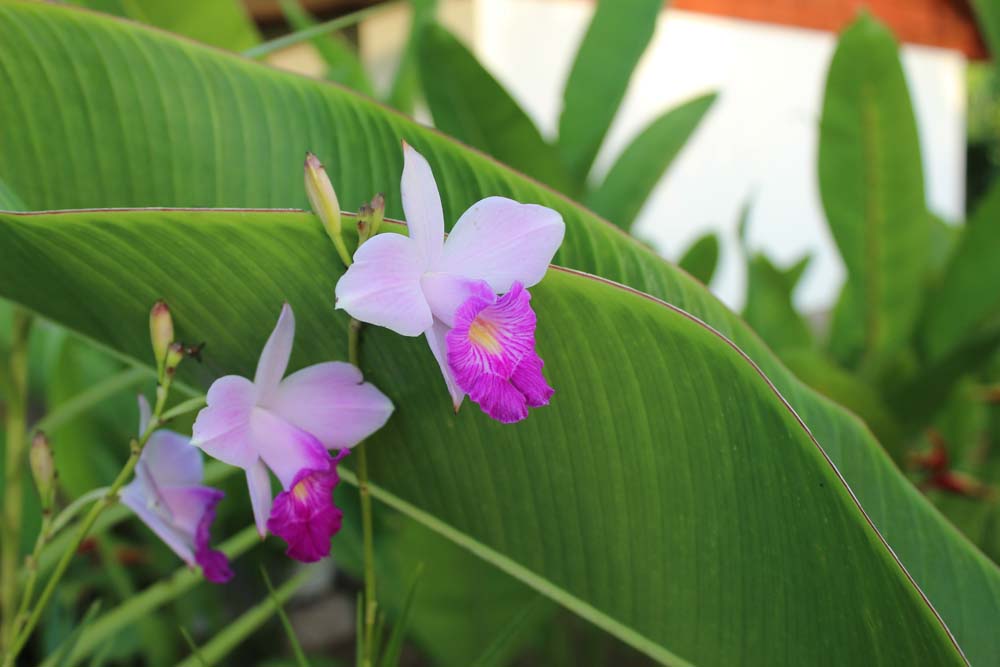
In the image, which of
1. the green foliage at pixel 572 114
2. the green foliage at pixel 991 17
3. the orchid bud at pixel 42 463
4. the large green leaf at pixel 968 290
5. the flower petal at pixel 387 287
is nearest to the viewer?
the flower petal at pixel 387 287

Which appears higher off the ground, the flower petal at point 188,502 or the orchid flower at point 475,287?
the orchid flower at point 475,287

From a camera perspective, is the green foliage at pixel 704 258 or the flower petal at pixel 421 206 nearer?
the flower petal at pixel 421 206

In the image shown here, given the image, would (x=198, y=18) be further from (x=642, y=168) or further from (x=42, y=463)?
(x=42, y=463)

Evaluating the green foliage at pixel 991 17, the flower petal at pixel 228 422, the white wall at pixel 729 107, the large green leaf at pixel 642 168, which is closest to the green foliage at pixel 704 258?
the large green leaf at pixel 642 168

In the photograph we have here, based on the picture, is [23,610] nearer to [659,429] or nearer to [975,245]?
[659,429]

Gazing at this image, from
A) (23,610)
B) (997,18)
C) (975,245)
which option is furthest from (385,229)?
(997,18)

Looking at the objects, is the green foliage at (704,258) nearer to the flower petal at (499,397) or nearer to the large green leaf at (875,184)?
the large green leaf at (875,184)

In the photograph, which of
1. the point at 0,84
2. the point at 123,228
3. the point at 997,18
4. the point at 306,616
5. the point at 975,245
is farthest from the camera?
the point at 306,616
